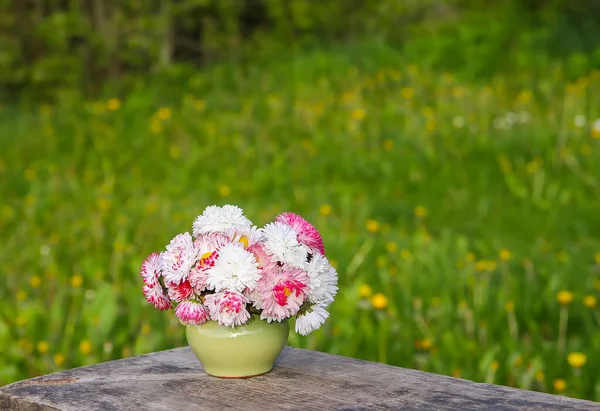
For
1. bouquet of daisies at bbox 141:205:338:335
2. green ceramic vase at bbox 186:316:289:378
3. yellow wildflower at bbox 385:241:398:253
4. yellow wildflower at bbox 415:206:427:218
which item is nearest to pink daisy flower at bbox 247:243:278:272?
bouquet of daisies at bbox 141:205:338:335

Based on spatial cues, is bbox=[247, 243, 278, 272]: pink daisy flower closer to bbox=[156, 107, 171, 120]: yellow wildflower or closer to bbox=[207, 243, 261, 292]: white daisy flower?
bbox=[207, 243, 261, 292]: white daisy flower

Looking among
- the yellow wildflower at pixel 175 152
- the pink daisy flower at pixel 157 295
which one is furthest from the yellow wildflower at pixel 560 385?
the yellow wildflower at pixel 175 152

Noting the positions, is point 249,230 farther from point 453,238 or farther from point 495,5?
point 495,5

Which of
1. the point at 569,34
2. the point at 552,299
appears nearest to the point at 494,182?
the point at 552,299

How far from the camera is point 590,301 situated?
3223 mm

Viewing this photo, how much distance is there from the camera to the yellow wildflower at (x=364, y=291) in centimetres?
340

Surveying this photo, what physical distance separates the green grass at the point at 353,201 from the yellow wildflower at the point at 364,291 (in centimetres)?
2

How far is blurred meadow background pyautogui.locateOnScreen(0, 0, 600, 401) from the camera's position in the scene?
11.0 feet

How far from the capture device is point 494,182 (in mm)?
5168

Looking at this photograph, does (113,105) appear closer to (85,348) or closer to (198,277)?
(85,348)

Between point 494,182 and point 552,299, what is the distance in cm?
175

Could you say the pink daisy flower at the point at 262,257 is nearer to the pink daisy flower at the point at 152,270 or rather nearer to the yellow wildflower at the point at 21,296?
the pink daisy flower at the point at 152,270

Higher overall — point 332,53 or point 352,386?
point 332,53

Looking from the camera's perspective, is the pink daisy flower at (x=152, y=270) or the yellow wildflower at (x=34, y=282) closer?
the pink daisy flower at (x=152, y=270)
